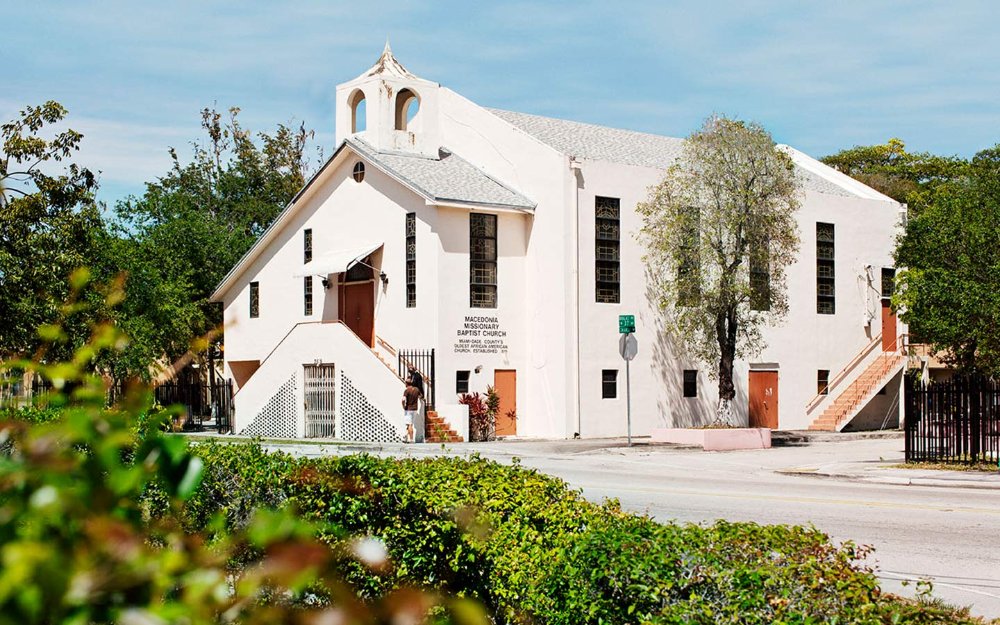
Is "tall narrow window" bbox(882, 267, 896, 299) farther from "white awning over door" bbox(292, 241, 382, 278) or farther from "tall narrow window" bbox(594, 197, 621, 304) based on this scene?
"white awning over door" bbox(292, 241, 382, 278)

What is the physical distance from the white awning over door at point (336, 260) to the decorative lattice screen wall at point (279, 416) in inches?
138

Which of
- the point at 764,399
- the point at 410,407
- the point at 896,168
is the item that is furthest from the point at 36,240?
the point at 896,168

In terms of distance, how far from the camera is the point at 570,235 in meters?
35.6

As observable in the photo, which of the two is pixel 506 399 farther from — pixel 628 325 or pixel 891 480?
pixel 891 480

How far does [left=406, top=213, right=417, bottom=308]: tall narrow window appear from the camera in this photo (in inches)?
1410

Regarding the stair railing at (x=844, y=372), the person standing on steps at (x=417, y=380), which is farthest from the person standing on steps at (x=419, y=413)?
the stair railing at (x=844, y=372)

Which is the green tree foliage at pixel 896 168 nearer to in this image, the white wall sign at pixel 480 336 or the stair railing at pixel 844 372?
the stair railing at pixel 844 372

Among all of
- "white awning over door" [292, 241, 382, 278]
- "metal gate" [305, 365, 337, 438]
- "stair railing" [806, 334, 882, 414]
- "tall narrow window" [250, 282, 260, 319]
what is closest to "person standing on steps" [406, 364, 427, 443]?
"metal gate" [305, 365, 337, 438]

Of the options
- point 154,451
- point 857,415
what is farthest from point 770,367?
point 154,451

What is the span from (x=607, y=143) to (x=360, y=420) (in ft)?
45.7

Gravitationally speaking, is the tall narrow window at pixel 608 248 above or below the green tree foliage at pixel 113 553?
above

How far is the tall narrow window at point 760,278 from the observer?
3441 centimetres

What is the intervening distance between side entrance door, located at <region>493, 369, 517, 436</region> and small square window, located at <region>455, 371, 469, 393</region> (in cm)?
103

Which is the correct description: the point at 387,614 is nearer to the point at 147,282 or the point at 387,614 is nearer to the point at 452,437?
the point at 452,437
